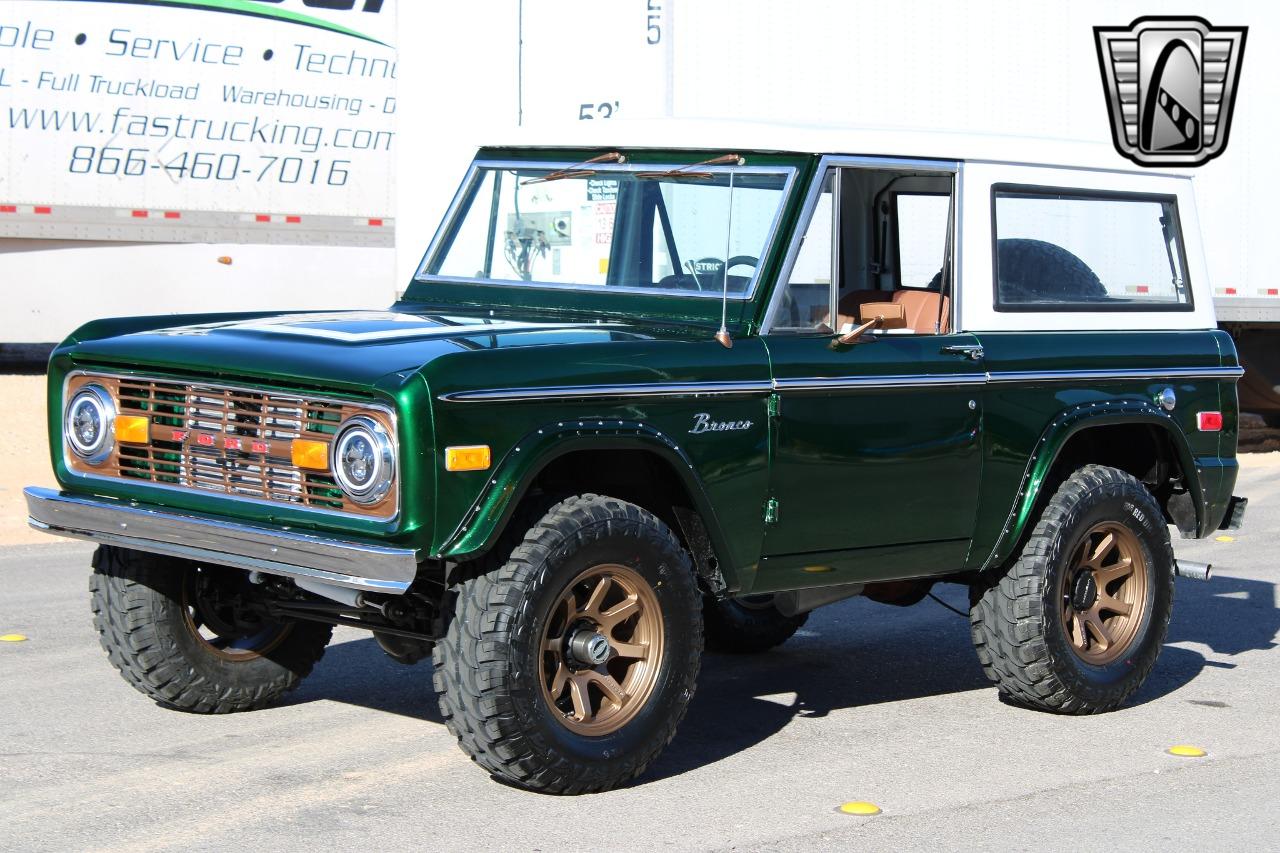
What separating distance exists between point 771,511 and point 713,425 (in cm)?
39

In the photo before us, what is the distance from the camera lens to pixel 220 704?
6.53 m

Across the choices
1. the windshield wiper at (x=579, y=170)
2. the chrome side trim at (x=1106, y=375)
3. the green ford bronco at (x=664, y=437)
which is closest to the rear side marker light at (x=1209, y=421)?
the green ford bronco at (x=664, y=437)

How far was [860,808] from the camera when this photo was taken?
5574mm

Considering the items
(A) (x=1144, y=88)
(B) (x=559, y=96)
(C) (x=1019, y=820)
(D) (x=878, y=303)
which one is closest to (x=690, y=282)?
(D) (x=878, y=303)

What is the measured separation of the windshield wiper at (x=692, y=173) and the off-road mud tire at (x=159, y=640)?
2.12 metres

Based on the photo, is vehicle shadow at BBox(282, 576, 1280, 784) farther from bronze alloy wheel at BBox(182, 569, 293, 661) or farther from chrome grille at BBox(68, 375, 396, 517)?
chrome grille at BBox(68, 375, 396, 517)

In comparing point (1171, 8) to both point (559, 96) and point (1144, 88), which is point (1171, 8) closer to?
point (1144, 88)

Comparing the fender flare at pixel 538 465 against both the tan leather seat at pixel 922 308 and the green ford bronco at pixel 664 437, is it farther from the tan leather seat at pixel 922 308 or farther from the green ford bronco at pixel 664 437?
the tan leather seat at pixel 922 308

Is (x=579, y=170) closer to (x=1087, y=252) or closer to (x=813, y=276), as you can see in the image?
(x=813, y=276)

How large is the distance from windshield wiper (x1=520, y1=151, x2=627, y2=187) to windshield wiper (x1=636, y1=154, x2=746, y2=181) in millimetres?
114

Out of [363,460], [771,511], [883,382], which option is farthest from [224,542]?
[883,382]

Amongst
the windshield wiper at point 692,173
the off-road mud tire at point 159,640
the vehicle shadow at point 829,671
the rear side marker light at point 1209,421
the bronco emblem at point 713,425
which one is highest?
the windshield wiper at point 692,173

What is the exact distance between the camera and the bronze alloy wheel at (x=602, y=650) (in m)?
5.58

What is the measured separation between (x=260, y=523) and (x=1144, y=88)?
1243 cm
